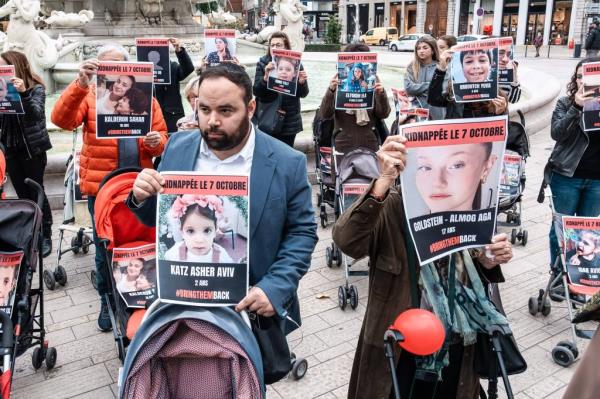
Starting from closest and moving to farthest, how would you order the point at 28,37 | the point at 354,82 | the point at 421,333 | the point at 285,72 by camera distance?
the point at 421,333 → the point at 354,82 → the point at 285,72 → the point at 28,37

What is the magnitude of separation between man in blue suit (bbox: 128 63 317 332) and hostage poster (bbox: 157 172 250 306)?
106mm

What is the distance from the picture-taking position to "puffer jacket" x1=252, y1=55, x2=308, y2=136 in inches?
256

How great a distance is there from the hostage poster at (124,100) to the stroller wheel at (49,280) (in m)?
1.77

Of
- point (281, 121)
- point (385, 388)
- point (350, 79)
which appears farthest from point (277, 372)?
point (281, 121)

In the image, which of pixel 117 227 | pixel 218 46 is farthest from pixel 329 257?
pixel 218 46

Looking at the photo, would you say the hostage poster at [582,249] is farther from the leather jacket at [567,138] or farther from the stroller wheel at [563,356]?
the leather jacket at [567,138]

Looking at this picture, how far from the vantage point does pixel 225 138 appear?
2480 millimetres

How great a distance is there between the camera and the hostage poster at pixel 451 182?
2.21 metres

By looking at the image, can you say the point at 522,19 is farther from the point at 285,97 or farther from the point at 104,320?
the point at 104,320

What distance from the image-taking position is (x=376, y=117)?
6176 millimetres

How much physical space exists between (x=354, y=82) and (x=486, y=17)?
51.4 meters

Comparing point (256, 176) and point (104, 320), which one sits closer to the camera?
point (256, 176)

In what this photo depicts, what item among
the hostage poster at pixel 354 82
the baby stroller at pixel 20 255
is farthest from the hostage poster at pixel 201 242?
the hostage poster at pixel 354 82

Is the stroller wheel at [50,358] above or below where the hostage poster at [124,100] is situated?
below
